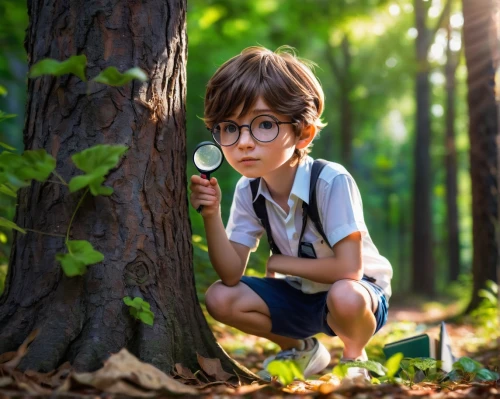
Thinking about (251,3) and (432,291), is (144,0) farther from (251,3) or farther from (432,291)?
(432,291)

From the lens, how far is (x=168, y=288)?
265 centimetres

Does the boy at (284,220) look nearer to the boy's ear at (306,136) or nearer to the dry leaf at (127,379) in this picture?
the boy's ear at (306,136)

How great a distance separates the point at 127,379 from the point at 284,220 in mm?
1410

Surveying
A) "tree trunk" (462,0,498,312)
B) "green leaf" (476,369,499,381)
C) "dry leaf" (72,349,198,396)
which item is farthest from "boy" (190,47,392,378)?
"tree trunk" (462,0,498,312)

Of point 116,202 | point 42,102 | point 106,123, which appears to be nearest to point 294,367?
point 116,202

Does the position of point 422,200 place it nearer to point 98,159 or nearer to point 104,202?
point 104,202

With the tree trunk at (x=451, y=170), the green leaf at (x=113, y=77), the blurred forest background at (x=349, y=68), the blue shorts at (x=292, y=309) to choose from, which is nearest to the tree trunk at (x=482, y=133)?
the blurred forest background at (x=349, y=68)

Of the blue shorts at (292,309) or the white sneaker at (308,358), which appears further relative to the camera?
the white sneaker at (308,358)

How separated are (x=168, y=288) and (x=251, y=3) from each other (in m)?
8.15

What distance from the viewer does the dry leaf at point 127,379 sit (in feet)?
6.35

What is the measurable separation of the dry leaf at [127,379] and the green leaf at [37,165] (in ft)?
2.27

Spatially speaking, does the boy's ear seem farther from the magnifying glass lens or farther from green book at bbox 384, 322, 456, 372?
green book at bbox 384, 322, 456, 372

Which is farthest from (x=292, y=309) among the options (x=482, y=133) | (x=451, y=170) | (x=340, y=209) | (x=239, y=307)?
(x=451, y=170)

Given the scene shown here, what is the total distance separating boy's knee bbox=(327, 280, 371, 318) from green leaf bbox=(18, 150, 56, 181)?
1.44 m
